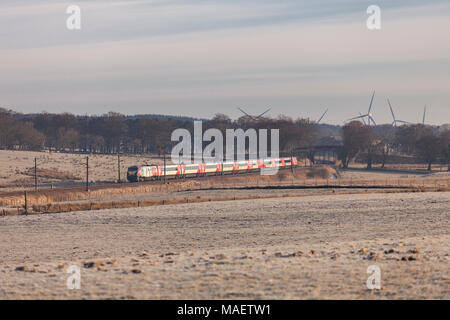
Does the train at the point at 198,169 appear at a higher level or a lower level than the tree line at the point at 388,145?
lower

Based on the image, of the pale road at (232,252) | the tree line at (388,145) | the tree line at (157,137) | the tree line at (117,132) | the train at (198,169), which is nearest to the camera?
the pale road at (232,252)

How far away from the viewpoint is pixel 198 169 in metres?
102

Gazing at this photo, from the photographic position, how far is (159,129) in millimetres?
178625

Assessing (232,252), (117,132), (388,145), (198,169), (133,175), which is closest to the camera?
(232,252)

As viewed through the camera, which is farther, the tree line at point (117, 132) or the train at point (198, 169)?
the tree line at point (117, 132)

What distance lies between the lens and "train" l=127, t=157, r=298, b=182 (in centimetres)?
9067

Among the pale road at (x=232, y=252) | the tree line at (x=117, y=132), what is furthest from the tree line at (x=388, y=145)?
the pale road at (x=232, y=252)

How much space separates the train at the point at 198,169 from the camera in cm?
9067

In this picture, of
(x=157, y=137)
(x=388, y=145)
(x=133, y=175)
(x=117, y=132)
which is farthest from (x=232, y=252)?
(x=117, y=132)

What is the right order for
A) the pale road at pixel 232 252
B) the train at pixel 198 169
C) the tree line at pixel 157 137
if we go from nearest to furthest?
1. the pale road at pixel 232 252
2. the train at pixel 198 169
3. the tree line at pixel 157 137

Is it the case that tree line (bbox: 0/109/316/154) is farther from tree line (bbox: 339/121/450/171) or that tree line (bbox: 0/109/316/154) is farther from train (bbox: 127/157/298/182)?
train (bbox: 127/157/298/182)

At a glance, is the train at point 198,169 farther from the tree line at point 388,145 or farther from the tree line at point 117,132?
the tree line at point 117,132

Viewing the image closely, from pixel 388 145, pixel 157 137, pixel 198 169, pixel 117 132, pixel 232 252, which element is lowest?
pixel 232 252

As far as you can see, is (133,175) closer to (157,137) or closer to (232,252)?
(232,252)
